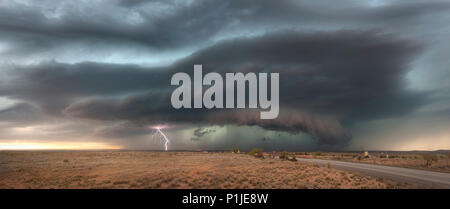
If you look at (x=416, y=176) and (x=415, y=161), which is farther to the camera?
(x=415, y=161)

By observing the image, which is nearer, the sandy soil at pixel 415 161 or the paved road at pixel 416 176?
the paved road at pixel 416 176

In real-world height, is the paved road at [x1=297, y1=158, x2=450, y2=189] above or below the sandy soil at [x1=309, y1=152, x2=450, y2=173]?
above

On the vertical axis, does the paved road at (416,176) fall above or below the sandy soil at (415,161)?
above

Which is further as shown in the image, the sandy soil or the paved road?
the sandy soil

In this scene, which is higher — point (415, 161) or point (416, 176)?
point (416, 176)

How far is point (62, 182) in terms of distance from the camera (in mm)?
23938
